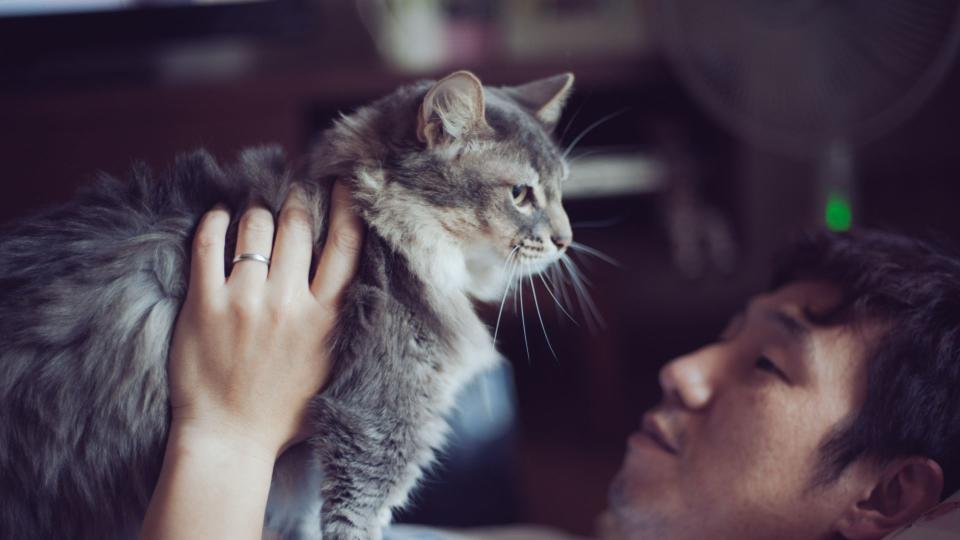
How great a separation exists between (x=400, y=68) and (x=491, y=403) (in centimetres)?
111

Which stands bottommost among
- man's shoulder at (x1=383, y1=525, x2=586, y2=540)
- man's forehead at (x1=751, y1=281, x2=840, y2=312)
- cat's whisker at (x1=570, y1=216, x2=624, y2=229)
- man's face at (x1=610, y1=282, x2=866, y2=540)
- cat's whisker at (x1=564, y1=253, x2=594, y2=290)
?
man's shoulder at (x1=383, y1=525, x2=586, y2=540)

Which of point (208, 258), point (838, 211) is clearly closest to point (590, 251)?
point (208, 258)

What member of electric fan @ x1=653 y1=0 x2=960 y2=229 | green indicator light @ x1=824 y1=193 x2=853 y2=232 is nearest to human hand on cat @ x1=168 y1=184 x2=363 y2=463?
electric fan @ x1=653 y1=0 x2=960 y2=229

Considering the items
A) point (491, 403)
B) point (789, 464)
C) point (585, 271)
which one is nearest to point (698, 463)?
point (789, 464)

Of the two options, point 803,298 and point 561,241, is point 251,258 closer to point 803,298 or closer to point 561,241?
point 561,241

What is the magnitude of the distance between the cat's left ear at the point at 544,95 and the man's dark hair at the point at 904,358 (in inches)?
20.5

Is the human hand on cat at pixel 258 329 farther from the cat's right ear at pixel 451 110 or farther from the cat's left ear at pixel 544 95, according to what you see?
the cat's left ear at pixel 544 95

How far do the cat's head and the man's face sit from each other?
359 mm

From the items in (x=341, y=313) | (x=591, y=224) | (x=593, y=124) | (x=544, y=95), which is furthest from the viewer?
(x=591, y=224)

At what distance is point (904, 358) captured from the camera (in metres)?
1.05

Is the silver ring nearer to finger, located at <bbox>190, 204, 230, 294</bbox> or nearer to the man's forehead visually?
finger, located at <bbox>190, 204, 230, 294</bbox>

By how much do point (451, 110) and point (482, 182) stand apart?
114 mm

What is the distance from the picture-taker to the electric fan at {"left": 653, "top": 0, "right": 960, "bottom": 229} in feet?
6.18

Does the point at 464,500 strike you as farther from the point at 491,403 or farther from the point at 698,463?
the point at 698,463
